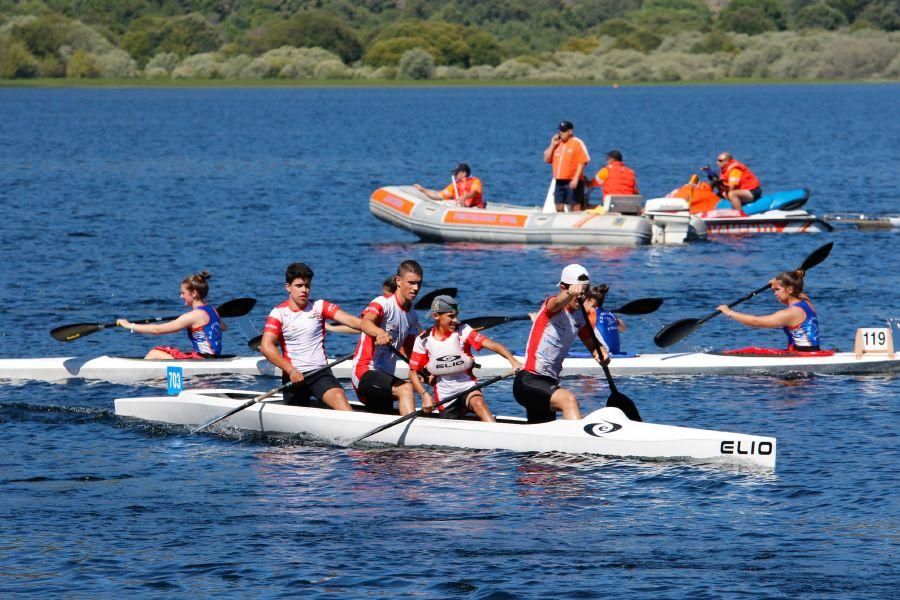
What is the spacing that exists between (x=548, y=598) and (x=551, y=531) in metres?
1.56

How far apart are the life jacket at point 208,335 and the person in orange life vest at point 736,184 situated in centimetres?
1496

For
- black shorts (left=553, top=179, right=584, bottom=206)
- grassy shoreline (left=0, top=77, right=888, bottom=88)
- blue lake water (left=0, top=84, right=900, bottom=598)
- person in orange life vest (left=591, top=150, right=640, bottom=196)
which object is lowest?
blue lake water (left=0, top=84, right=900, bottom=598)

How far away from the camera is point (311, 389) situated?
16.0m

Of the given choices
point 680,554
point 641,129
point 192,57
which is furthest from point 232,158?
point 192,57

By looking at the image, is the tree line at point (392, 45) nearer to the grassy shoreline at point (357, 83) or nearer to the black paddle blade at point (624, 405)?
the grassy shoreline at point (357, 83)

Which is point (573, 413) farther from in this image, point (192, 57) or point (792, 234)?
point (192, 57)

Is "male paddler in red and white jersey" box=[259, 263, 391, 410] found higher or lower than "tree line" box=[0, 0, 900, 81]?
lower

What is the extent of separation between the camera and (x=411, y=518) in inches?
515

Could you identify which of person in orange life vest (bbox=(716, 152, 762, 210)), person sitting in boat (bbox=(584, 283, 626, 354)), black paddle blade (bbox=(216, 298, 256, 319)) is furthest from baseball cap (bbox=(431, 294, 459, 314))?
person in orange life vest (bbox=(716, 152, 762, 210))

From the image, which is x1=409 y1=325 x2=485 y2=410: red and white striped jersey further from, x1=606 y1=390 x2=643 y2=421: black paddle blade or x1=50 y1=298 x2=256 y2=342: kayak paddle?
x1=50 y1=298 x2=256 y2=342: kayak paddle

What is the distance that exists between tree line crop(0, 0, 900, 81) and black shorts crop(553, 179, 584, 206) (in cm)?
11349

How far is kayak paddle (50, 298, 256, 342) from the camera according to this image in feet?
62.5

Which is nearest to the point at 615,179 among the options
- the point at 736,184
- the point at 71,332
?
the point at 736,184

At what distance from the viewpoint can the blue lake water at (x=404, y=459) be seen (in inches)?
468
